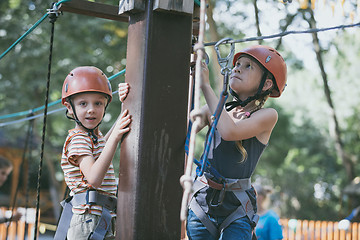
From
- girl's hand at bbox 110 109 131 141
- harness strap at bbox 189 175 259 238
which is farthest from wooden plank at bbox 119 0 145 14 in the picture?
harness strap at bbox 189 175 259 238

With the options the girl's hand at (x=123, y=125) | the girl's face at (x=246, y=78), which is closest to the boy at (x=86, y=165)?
the girl's hand at (x=123, y=125)

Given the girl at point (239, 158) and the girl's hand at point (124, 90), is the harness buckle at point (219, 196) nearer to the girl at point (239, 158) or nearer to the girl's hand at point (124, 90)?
the girl at point (239, 158)

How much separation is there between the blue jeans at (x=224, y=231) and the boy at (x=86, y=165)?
541mm

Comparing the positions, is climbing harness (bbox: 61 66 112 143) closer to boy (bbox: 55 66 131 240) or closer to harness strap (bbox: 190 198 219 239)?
boy (bbox: 55 66 131 240)

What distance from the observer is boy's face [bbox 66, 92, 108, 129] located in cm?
314

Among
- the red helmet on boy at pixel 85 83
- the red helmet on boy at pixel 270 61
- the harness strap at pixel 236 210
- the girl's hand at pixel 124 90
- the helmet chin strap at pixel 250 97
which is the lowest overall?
the harness strap at pixel 236 210

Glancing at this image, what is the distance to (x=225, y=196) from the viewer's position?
9.50ft

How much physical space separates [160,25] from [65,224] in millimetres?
1516

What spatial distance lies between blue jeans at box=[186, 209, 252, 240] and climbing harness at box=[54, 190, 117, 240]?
534 mm

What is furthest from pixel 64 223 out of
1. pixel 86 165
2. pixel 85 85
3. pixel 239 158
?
pixel 239 158

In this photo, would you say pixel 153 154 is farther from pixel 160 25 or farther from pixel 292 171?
pixel 292 171

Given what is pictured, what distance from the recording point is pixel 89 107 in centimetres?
317

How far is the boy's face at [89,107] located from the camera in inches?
124

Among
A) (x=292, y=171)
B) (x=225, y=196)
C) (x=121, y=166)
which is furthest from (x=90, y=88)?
(x=292, y=171)
